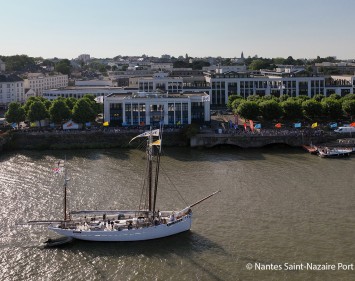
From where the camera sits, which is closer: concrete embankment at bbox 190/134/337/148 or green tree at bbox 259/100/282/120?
concrete embankment at bbox 190/134/337/148

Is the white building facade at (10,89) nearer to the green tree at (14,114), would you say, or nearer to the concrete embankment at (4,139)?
the green tree at (14,114)

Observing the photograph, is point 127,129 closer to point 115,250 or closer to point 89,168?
point 89,168

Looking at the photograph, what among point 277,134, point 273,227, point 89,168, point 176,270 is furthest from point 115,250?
point 277,134

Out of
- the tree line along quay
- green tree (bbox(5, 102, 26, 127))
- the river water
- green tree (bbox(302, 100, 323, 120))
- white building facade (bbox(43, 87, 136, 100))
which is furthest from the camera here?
white building facade (bbox(43, 87, 136, 100))

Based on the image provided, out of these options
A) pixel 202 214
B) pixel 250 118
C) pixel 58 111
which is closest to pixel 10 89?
pixel 58 111

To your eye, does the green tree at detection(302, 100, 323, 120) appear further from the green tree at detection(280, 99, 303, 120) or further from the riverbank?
the riverbank

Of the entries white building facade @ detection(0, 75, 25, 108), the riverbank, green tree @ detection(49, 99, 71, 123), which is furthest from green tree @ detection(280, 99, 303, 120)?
white building facade @ detection(0, 75, 25, 108)

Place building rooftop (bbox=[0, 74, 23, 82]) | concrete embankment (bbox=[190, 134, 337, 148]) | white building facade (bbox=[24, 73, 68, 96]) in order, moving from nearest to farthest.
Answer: concrete embankment (bbox=[190, 134, 337, 148])
building rooftop (bbox=[0, 74, 23, 82])
white building facade (bbox=[24, 73, 68, 96])
